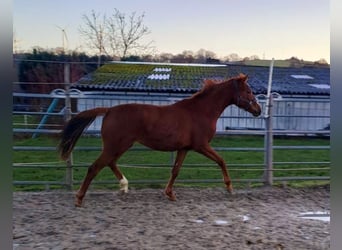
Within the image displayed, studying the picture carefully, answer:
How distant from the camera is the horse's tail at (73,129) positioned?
3.20 meters

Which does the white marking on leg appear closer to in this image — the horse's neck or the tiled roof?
the horse's neck

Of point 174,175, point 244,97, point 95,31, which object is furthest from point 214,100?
point 95,31

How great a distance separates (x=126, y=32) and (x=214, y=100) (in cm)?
126

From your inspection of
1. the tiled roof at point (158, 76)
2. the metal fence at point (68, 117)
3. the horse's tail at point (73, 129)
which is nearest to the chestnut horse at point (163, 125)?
the horse's tail at point (73, 129)

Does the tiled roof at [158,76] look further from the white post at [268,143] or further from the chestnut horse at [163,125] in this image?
the chestnut horse at [163,125]

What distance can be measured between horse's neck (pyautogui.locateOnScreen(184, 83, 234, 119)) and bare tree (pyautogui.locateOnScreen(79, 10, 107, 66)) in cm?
120

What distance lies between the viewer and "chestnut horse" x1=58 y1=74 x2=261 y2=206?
3199 millimetres

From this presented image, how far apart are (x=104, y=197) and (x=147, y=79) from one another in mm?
2069

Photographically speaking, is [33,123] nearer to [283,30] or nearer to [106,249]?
[106,249]

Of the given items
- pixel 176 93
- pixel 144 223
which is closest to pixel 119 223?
pixel 144 223

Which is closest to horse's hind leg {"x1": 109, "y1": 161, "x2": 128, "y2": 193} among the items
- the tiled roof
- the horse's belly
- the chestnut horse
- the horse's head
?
the chestnut horse

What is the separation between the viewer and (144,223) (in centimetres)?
272

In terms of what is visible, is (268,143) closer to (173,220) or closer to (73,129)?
(173,220)

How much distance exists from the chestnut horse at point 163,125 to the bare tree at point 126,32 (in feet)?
3.15
